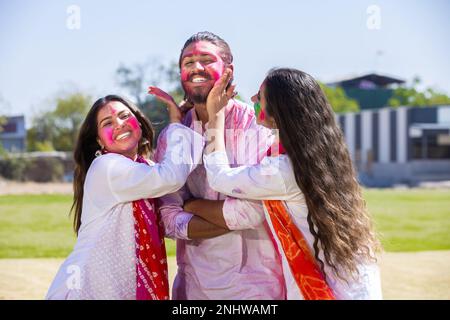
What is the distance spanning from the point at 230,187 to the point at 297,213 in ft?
1.06

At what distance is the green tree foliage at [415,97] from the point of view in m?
55.1

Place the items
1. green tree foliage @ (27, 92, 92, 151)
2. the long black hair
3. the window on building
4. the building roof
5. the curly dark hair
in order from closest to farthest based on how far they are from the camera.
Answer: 1. the curly dark hair
2. the long black hair
3. green tree foliage @ (27, 92, 92, 151)
4. the window on building
5. the building roof

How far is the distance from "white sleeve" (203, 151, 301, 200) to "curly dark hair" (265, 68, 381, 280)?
56 mm

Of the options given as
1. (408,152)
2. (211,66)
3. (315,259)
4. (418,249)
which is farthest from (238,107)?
(408,152)

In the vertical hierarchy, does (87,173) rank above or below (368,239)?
above

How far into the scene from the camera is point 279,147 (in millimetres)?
2693

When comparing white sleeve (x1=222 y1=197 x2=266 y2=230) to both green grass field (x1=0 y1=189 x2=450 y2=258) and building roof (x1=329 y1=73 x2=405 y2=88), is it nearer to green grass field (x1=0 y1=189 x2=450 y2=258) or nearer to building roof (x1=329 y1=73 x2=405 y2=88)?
green grass field (x1=0 y1=189 x2=450 y2=258)

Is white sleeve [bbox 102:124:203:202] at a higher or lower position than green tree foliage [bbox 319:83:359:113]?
higher

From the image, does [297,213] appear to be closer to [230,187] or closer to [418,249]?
[230,187]

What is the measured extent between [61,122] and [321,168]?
3239 cm

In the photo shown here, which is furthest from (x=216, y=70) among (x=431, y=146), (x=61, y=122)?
(x=431, y=146)

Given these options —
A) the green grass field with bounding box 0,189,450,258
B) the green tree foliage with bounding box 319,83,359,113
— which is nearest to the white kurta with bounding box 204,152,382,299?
the green grass field with bounding box 0,189,450,258

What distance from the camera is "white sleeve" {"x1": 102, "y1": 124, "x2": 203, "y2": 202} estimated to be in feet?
8.99

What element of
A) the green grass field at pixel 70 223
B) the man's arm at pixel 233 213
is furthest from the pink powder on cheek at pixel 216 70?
the green grass field at pixel 70 223
